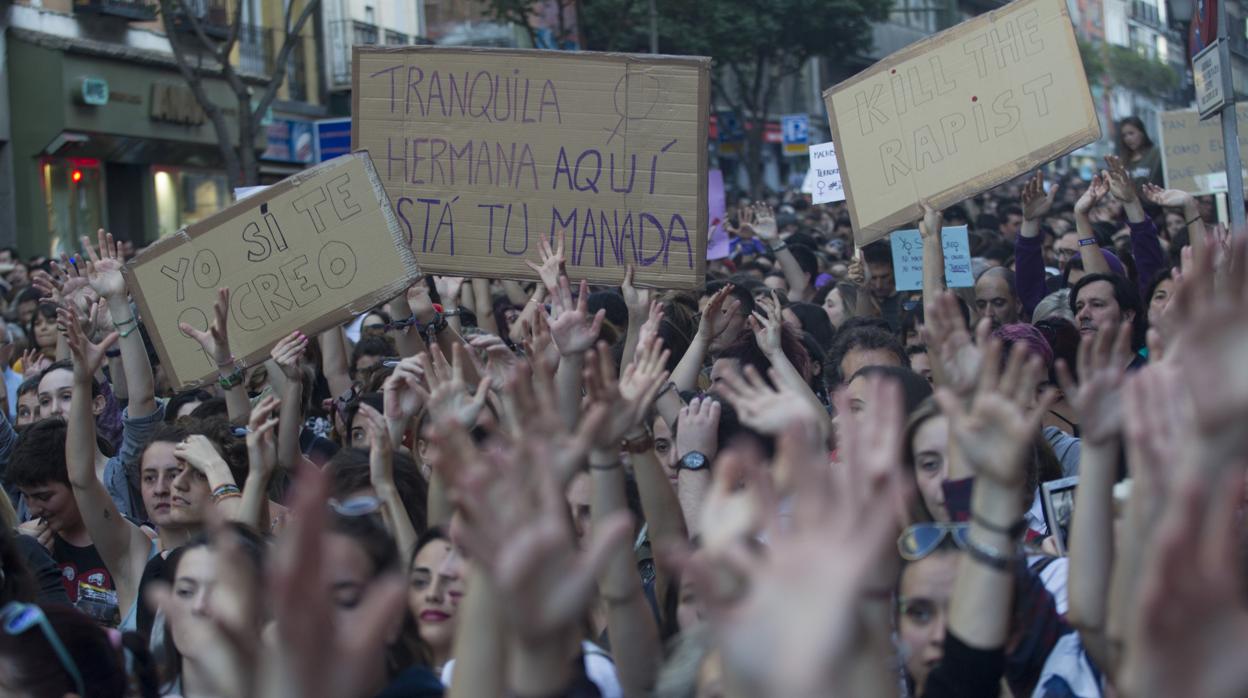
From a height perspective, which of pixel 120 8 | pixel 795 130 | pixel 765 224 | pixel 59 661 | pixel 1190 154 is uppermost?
pixel 120 8

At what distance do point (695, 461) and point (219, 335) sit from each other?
2.32 meters

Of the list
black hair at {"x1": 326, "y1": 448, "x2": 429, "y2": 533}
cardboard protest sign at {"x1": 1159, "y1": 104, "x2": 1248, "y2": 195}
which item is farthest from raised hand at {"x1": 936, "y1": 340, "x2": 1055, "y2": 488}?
cardboard protest sign at {"x1": 1159, "y1": 104, "x2": 1248, "y2": 195}

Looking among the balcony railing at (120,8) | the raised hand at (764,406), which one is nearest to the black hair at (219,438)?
the raised hand at (764,406)

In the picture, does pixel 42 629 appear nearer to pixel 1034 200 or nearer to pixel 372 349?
pixel 372 349

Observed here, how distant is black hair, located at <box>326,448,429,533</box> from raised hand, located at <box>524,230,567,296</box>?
97 centimetres

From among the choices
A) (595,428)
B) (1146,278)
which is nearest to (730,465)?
(595,428)

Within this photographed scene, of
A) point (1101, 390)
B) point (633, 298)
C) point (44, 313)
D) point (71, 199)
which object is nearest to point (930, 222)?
point (633, 298)

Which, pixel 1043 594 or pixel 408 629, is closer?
pixel 1043 594

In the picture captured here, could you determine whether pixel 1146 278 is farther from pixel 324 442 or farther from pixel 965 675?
pixel 965 675

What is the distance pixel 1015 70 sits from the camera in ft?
21.2

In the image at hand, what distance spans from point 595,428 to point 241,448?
2.81 meters

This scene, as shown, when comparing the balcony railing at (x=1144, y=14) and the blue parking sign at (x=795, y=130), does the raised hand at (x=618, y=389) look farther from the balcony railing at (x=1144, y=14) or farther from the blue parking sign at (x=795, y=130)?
the balcony railing at (x=1144, y=14)

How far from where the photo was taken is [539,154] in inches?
244

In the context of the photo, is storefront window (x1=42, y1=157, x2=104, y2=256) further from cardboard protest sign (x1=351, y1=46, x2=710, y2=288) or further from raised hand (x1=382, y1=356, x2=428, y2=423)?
raised hand (x1=382, y1=356, x2=428, y2=423)
